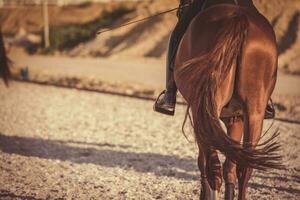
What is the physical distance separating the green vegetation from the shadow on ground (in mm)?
25878

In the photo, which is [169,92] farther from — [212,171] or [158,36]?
[158,36]

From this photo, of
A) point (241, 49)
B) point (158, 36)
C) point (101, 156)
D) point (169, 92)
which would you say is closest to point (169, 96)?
point (169, 92)

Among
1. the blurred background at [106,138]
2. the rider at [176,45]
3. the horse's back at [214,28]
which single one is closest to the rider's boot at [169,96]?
the rider at [176,45]

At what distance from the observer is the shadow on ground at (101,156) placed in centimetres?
604

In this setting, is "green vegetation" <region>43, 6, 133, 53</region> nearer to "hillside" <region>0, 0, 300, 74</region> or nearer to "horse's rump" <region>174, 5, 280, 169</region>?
"hillside" <region>0, 0, 300, 74</region>

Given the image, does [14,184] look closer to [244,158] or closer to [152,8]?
[244,158]

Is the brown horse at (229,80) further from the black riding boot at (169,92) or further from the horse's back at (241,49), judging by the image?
the black riding boot at (169,92)

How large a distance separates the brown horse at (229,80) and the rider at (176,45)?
49 cm

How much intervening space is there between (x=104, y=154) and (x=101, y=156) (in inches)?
5.0

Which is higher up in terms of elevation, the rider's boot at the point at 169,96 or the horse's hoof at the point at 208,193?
the rider's boot at the point at 169,96

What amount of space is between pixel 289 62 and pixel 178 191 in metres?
17.1

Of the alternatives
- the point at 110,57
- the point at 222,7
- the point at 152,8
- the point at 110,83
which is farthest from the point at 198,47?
the point at 152,8

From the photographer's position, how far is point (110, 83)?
50.2 ft

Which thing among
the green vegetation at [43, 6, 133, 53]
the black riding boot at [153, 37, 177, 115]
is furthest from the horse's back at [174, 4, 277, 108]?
the green vegetation at [43, 6, 133, 53]
